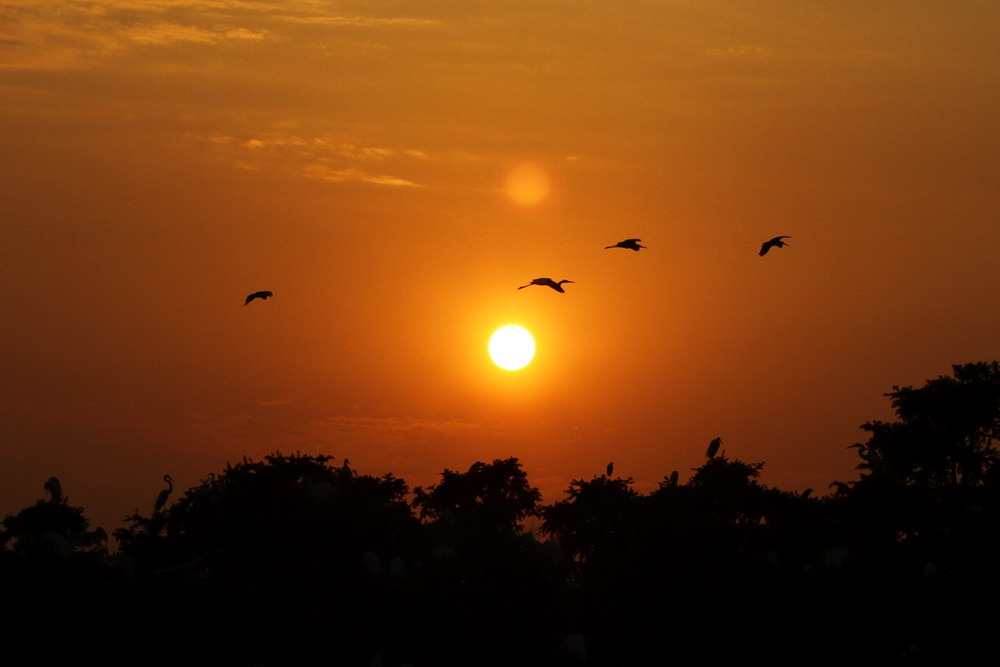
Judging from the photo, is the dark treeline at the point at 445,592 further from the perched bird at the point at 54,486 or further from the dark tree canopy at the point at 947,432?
the dark tree canopy at the point at 947,432

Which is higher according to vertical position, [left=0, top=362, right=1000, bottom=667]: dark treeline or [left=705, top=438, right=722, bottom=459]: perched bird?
[left=705, top=438, right=722, bottom=459]: perched bird

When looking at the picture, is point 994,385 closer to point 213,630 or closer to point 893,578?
point 893,578

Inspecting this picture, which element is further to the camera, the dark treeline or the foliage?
the foliage

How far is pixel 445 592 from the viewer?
36.7 meters

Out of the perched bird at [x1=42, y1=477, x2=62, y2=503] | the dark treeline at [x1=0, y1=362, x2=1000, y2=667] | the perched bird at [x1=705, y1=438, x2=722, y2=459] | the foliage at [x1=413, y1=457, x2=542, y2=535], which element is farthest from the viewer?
the foliage at [x1=413, y1=457, x2=542, y2=535]

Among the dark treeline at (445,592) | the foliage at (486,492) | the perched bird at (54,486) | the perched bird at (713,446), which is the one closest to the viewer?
the dark treeline at (445,592)

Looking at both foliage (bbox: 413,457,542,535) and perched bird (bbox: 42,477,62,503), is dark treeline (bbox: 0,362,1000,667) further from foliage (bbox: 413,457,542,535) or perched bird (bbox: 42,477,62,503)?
foliage (bbox: 413,457,542,535)

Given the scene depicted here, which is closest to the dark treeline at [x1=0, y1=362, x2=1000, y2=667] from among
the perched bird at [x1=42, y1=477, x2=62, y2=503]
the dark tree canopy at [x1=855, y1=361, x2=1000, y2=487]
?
the perched bird at [x1=42, y1=477, x2=62, y2=503]

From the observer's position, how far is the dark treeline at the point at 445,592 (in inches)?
1403

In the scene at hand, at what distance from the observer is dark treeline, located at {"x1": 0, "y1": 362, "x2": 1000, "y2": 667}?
35625 mm

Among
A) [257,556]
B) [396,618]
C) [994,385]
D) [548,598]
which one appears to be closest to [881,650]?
[548,598]

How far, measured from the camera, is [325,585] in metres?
37.4

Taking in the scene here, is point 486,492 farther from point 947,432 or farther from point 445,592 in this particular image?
point 445,592

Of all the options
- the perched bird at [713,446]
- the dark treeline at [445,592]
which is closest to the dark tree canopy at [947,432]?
the perched bird at [713,446]
